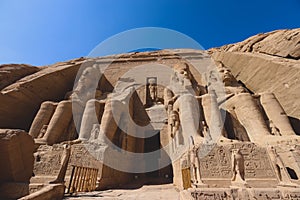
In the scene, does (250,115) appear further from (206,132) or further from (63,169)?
(63,169)

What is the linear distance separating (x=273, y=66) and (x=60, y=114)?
32.1ft

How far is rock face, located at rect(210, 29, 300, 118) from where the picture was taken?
7.61 meters

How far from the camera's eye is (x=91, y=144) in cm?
621

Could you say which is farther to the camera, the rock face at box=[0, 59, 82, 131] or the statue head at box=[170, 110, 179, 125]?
the rock face at box=[0, 59, 82, 131]

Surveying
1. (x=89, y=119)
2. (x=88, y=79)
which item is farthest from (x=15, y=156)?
(x=88, y=79)

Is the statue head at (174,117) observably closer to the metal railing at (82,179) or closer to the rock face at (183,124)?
the rock face at (183,124)

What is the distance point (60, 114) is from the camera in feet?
26.9

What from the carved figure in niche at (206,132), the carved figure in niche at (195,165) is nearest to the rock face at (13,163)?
the carved figure in niche at (195,165)

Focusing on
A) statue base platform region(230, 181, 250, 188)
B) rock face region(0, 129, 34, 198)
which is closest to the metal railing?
rock face region(0, 129, 34, 198)

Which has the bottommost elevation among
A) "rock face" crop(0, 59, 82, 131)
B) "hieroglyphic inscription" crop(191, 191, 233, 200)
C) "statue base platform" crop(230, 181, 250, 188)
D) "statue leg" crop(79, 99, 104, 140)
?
"hieroglyphic inscription" crop(191, 191, 233, 200)

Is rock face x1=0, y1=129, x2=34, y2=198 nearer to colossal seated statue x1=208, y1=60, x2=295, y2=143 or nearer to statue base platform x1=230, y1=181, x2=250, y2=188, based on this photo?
statue base platform x1=230, y1=181, x2=250, y2=188

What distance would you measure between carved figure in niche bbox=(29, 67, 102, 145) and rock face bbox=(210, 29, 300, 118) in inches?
324

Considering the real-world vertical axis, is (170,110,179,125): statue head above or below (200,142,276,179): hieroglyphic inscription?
above

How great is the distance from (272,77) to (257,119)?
2.99 metres
